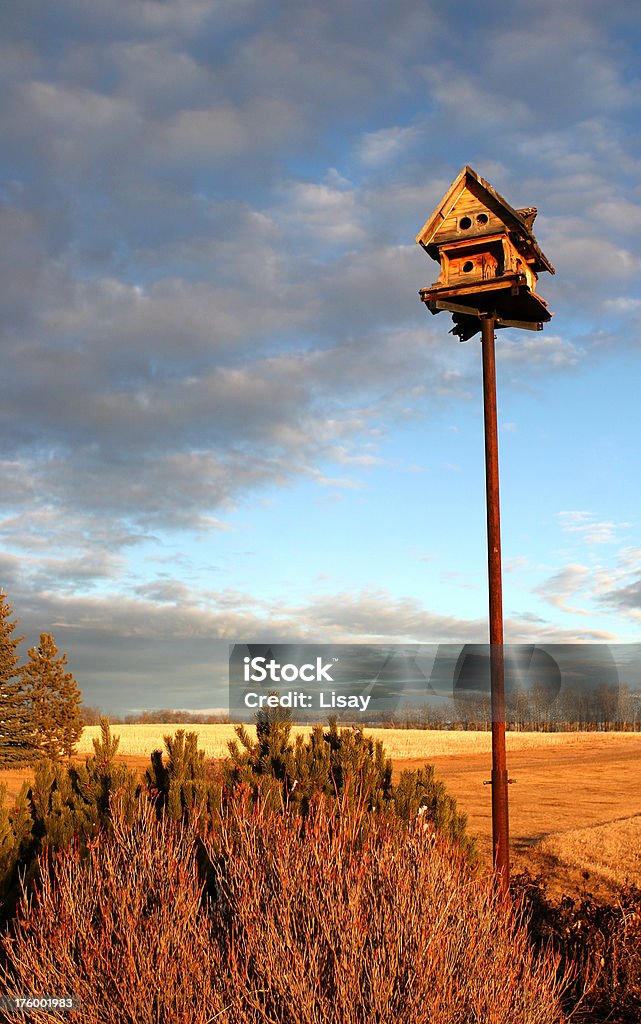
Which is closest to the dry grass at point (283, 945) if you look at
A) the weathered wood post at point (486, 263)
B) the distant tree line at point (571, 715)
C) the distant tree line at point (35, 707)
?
the weathered wood post at point (486, 263)

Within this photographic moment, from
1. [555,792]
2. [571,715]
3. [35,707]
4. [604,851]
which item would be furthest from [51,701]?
[571,715]

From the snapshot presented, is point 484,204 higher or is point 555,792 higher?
point 484,204

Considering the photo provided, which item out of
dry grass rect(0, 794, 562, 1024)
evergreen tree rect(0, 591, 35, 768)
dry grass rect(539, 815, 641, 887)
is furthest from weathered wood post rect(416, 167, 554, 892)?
evergreen tree rect(0, 591, 35, 768)

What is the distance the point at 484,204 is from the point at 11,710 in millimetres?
34753

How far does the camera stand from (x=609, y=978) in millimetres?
6742

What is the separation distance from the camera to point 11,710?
3844 cm

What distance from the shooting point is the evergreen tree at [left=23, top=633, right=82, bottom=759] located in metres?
38.5

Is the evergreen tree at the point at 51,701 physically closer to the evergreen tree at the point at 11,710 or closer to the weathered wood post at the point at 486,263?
the evergreen tree at the point at 11,710

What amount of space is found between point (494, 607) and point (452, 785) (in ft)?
82.0

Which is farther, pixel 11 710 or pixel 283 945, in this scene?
pixel 11 710

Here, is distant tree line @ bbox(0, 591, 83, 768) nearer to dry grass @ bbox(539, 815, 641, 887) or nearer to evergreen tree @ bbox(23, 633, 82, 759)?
evergreen tree @ bbox(23, 633, 82, 759)

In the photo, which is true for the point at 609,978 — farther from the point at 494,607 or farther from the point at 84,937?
the point at 84,937

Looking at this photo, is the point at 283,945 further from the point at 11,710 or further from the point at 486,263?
the point at 11,710

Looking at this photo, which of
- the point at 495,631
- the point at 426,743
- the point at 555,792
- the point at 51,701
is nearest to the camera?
the point at 495,631
